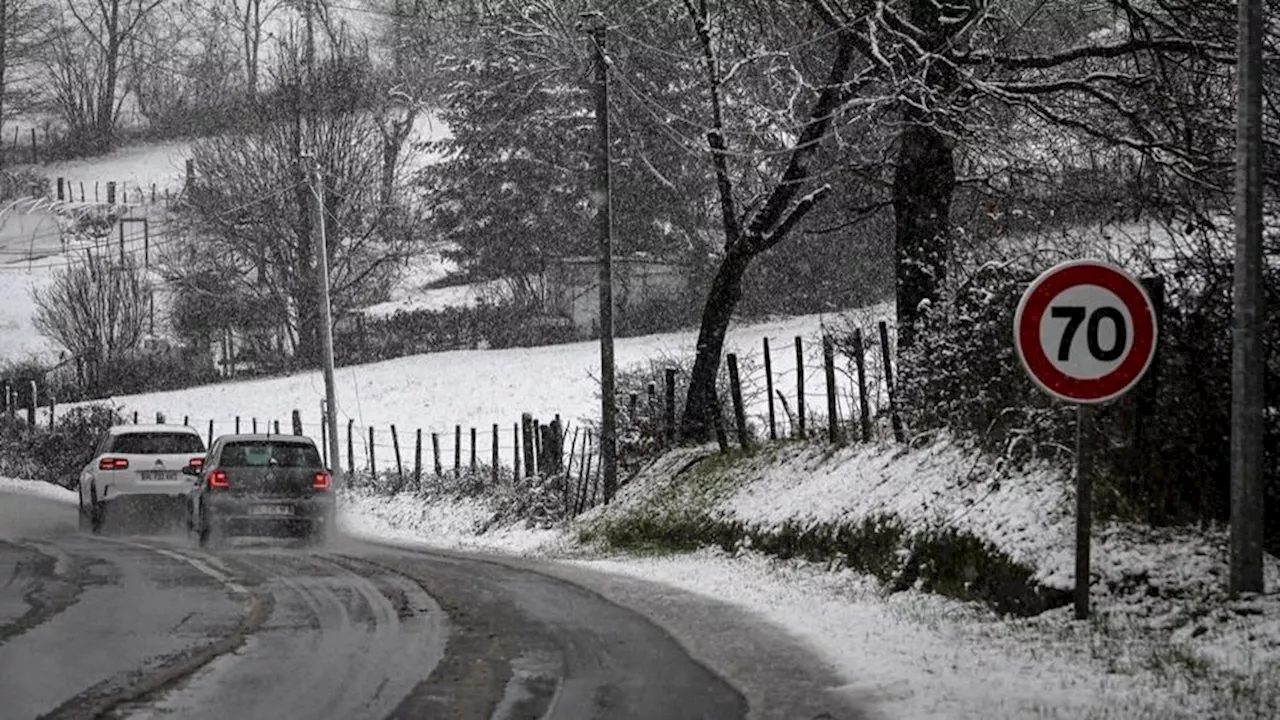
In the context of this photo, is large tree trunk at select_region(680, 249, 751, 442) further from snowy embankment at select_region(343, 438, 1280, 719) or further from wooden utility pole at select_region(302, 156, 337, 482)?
wooden utility pole at select_region(302, 156, 337, 482)

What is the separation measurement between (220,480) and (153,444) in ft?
14.0

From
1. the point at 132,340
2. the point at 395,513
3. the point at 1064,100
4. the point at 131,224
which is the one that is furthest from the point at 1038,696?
the point at 131,224

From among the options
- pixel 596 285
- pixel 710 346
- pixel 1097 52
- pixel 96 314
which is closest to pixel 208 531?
pixel 710 346

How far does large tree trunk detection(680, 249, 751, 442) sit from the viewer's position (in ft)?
79.3

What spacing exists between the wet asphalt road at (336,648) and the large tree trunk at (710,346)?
8.10 meters

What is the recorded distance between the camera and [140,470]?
82.4 feet

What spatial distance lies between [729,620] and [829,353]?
6.50 meters

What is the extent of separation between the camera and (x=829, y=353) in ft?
59.1

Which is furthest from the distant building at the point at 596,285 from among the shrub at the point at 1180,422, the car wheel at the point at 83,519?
the shrub at the point at 1180,422

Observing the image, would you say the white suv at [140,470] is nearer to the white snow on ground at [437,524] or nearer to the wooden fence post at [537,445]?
the white snow on ground at [437,524]

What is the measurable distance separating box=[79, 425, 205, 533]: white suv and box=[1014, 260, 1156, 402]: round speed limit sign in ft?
59.1

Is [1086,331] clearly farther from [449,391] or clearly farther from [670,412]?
[449,391]

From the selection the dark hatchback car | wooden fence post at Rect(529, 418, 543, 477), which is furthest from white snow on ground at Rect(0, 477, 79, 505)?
the dark hatchback car

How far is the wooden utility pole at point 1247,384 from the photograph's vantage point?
9.27 metres
